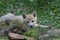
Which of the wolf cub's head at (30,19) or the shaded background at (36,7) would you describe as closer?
the wolf cub's head at (30,19)

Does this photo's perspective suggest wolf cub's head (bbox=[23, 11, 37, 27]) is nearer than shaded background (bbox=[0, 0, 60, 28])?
Yes

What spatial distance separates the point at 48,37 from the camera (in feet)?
24.2

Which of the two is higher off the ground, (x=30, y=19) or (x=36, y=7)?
(x=36, y=7)

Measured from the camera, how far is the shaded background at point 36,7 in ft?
33.0

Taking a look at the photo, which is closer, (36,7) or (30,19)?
(30,19)

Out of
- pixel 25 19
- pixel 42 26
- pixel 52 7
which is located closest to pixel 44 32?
pixel 42 26

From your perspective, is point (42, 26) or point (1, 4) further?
point (1, 4)

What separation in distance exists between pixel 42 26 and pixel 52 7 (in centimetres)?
233

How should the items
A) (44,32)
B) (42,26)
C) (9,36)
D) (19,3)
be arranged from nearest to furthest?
(9,36) → (44,32) → (42,26) → (19,3)

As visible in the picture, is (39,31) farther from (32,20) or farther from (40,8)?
(40,8)

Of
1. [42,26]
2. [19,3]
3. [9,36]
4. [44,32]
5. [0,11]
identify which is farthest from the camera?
[19,3]

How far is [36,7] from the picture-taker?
35.9 feet

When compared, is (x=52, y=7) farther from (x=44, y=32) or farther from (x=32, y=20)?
(x=44, y=32)

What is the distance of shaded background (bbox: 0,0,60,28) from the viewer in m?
10.1
